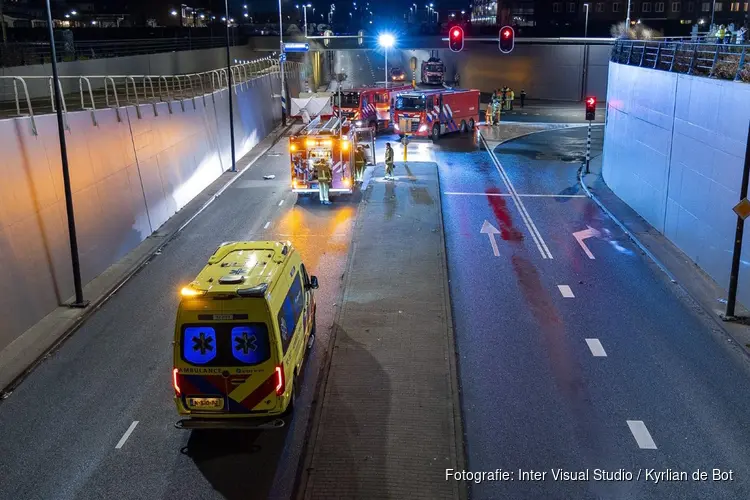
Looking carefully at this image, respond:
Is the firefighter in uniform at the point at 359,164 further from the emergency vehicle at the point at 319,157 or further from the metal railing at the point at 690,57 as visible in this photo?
the metal railing at the point at 690,57

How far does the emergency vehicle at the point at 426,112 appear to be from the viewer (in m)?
38.6

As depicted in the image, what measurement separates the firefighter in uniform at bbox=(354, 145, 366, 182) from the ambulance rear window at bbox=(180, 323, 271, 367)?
16799 mm

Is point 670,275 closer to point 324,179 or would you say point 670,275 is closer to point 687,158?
point 687,158

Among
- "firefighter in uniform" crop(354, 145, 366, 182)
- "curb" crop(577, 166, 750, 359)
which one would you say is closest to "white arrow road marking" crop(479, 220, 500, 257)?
"curb" crop(577, 166, 750, 359)

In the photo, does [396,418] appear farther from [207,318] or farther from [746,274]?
[746,274]

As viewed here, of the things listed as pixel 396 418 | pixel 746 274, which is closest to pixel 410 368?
pixel 396 418

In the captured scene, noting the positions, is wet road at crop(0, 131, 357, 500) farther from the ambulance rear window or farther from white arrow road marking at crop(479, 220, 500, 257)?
white arrow road marking at crop(479, 220, 500, 257)

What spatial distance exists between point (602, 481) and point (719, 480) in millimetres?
1537

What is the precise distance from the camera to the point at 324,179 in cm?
2352

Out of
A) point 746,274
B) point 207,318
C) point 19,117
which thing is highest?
point 19,117

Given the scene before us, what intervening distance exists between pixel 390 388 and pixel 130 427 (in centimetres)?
399

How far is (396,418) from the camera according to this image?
9.89 m

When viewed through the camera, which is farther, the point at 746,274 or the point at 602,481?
the point at 746,274

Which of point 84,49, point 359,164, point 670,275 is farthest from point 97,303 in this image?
point 84,49
